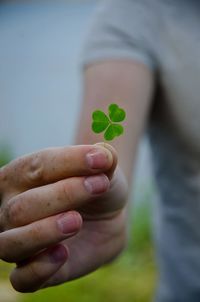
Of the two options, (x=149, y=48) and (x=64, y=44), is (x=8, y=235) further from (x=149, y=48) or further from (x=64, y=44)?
(x=64, y=44)

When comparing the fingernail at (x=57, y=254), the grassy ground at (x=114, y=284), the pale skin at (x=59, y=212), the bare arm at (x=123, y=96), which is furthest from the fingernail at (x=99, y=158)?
the grassy ground at (x=114, y=284)

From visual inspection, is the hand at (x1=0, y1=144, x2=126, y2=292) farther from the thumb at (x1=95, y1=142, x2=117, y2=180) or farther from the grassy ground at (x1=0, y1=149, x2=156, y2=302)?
the grassy ground at (x1=0, y1=149, x2=156, y2=302)

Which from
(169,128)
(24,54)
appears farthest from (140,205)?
(169,128)

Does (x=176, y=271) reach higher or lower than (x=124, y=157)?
lower

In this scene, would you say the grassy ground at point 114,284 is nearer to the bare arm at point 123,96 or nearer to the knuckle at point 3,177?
the bare arm at point 123,96

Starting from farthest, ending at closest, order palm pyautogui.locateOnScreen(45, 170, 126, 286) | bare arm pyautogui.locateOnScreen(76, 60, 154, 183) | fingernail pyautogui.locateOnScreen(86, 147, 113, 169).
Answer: bare arm pyautogui.locateOnScreen(76, 60, 154, 183)
palm pyautogui.locateOnScreen(45, 170, 126, 286)
fingernail pyautogui.locateOnScreen(86, 147, 113, 169)

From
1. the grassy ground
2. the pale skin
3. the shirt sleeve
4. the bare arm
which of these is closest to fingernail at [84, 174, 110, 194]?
the pale skin
